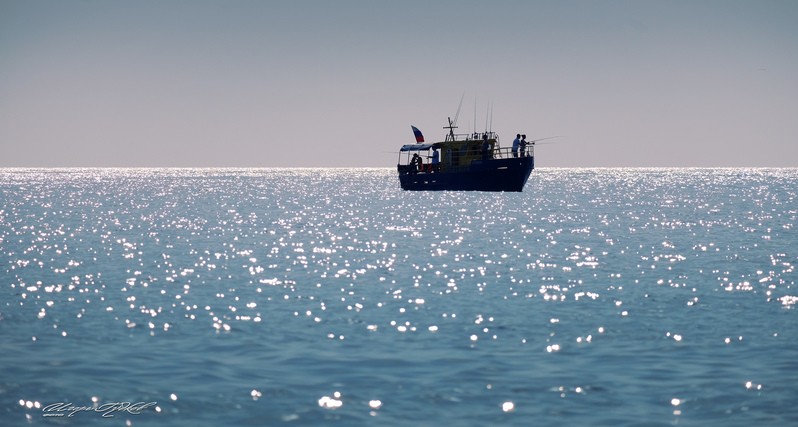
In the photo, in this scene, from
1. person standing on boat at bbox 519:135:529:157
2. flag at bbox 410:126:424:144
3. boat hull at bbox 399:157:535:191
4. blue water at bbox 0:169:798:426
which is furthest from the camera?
flag at bbox 410:126:424:144

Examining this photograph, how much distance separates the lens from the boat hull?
9456cm

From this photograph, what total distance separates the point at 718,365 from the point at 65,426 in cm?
1063

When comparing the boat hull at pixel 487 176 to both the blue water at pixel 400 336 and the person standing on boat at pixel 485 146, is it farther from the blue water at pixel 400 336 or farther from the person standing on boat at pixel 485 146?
the blue water at pixel 400 336

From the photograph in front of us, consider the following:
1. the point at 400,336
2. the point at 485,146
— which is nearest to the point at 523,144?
the point at 485,146

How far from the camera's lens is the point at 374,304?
2366cm

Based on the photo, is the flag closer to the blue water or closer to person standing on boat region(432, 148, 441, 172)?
person standing on boat region(432, 148, 441, 172)

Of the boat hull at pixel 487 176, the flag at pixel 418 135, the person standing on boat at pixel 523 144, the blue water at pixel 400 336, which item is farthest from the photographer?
the flag at pixel 418 135

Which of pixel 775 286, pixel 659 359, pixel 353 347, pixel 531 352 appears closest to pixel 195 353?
pixel 353 347

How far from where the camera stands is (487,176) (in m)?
96.0

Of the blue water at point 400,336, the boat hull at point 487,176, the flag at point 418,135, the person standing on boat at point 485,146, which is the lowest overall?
the blue water at point 400,336

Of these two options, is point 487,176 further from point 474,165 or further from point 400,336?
point 400,336

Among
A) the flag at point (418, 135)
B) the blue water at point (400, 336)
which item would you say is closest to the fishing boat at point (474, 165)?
the flag at point (418, 135)

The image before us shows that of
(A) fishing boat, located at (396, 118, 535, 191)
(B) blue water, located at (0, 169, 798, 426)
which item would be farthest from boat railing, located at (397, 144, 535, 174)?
(B) blue water, located at (0, 169, 798, 426)

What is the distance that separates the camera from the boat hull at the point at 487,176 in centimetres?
Result: 9456
